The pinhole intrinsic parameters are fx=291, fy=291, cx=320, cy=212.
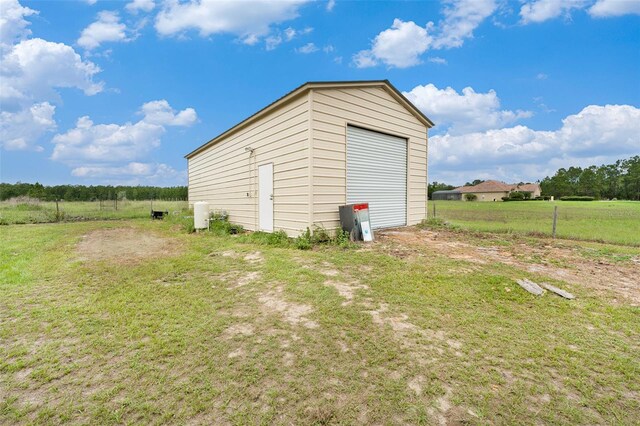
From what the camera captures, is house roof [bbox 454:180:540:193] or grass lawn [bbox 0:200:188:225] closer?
grass lawn [bbox 0:200:188:225]

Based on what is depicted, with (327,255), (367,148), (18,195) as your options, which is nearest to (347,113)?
(367,148)

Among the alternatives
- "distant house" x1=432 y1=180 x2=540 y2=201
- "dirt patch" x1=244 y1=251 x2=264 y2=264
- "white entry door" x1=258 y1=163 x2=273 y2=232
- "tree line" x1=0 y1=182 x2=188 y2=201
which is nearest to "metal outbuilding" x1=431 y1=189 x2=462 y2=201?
"distant house" x1=432 y1=180 x2=540 y2=201

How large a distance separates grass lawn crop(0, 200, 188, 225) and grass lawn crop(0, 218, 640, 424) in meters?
13.3

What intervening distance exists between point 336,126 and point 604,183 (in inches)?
2997

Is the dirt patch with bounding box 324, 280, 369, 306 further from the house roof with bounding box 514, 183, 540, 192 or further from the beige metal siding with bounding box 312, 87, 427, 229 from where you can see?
the house roof with bounding box 514, 183, 540, 192

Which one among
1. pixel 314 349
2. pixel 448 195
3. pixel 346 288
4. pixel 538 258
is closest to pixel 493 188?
pixel 448 195

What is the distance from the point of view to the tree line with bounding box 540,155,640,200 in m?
53.4

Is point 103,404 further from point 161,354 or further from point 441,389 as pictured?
point 441,389

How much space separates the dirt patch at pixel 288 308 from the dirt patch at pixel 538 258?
298cm

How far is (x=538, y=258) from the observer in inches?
221

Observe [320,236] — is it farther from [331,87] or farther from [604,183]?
[604,183]

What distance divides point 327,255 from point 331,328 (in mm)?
3151

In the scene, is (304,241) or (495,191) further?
(495,191)

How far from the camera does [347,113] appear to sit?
7848 mm
